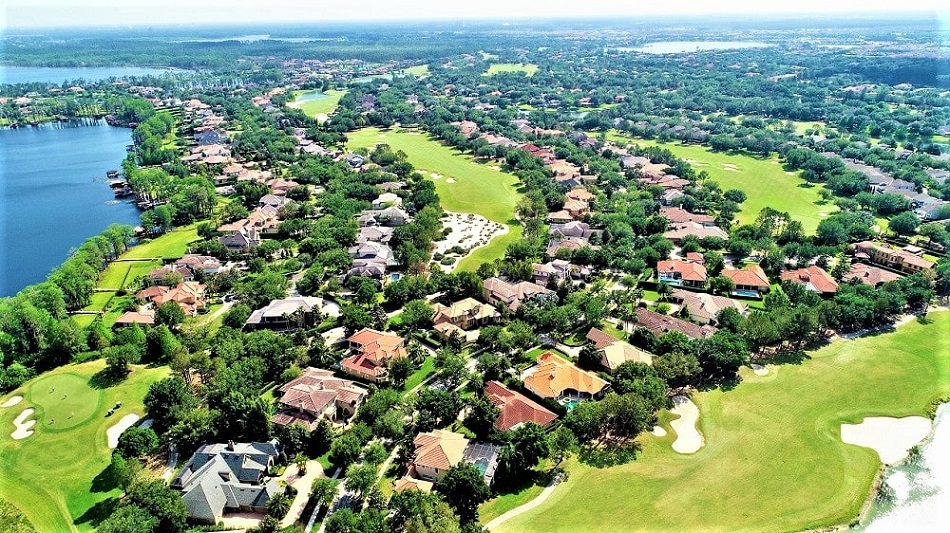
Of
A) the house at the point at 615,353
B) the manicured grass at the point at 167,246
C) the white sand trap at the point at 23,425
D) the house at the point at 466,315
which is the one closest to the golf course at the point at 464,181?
the house at the point at 466,315

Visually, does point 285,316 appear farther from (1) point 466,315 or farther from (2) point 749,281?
(2) point 749,281

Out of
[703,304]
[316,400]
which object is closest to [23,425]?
[316,400]

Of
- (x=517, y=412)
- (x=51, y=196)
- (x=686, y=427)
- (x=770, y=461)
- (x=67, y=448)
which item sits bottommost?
(x=770, y=461)

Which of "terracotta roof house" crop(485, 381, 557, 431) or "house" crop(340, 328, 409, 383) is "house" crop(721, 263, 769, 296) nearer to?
"terracotta roof house" crop(485, 381, 557, 431)

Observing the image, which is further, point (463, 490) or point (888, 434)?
point (888, 434)

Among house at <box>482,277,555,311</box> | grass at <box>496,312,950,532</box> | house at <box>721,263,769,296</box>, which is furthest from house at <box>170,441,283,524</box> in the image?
house at <box>721,263,769,296</box>

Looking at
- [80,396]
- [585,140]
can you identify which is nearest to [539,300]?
[80,396]
